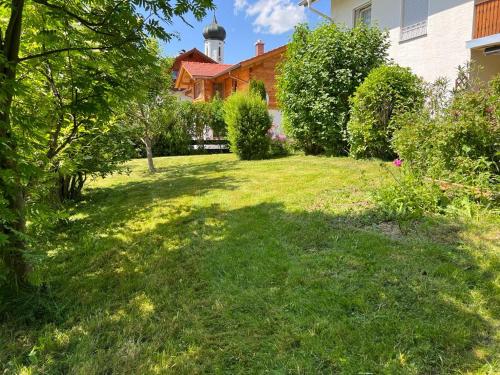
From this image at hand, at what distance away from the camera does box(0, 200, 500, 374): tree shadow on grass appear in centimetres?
224

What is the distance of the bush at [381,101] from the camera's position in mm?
8164

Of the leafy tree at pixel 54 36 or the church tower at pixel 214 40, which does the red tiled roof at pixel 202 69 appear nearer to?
the church tower at pixel 214 40

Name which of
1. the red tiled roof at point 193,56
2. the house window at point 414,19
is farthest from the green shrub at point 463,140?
the red tiled roof at point 193,56

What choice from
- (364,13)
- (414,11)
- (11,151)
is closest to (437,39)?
(414,11)

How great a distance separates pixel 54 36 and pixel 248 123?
8324 mm

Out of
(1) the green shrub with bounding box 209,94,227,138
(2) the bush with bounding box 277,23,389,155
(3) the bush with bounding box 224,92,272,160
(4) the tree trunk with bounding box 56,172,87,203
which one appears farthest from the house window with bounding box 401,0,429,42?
(4) the tree trunk with bounding box 56,172,87,203

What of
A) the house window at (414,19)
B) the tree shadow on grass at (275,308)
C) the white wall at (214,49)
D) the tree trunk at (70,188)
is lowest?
the tree shadow on grass at (275,308)

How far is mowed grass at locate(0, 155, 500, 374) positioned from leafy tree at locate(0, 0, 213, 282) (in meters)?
0.40

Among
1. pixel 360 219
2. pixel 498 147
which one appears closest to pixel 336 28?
pixel 498 147

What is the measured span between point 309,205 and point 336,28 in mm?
7302

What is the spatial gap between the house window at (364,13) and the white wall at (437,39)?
1062mm

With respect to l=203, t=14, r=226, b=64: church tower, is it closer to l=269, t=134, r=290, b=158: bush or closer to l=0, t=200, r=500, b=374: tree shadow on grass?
l=269, t=134, r=290, b=158: bush

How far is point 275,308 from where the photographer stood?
275 centimetres

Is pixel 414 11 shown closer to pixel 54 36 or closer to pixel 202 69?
pixel 54 36
